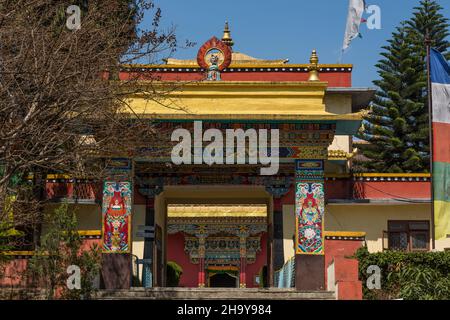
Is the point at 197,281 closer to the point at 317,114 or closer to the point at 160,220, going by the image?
the point at 160,220

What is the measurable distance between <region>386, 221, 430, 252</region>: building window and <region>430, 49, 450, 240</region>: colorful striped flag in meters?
1.96

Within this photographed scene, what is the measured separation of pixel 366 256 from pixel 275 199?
4.87 m

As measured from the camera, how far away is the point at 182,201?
23453 mm

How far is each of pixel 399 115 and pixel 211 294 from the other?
15.8m

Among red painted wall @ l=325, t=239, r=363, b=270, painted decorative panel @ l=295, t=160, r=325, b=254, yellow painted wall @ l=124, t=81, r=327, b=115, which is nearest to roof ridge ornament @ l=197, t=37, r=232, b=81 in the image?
yellow painted wall @ l=124, t=81, r=327, b=115

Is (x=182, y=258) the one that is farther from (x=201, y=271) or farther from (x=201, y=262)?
(x=201, y=271)

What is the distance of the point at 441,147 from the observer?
20328 millimetres

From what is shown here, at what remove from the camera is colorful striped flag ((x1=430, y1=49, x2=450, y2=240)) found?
1998cm

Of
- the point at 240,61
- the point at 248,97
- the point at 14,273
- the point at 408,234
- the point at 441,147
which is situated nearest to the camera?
the point at 14,273

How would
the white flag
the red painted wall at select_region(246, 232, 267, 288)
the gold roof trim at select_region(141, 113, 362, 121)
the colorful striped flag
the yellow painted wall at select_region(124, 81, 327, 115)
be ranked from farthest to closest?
the red painted wall at select_region(246, 232, 267, 288), the white flag, the colorful striped flag, the yellow painted wall at select_region(124, 81, 327, 115), the gold roof trim at select_region(141, 113, 362, 121)

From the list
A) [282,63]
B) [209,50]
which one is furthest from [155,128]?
[282,63]

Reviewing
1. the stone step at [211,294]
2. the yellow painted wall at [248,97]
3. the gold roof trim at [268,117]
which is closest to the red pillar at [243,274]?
the yellow painted wall at [248,97]

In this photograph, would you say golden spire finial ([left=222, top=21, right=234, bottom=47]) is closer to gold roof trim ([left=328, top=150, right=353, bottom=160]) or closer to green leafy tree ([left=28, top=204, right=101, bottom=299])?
gold roof trim ([left=328, top=150, right=353, bottom=160])

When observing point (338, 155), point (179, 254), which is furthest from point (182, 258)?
point (338, 155)
